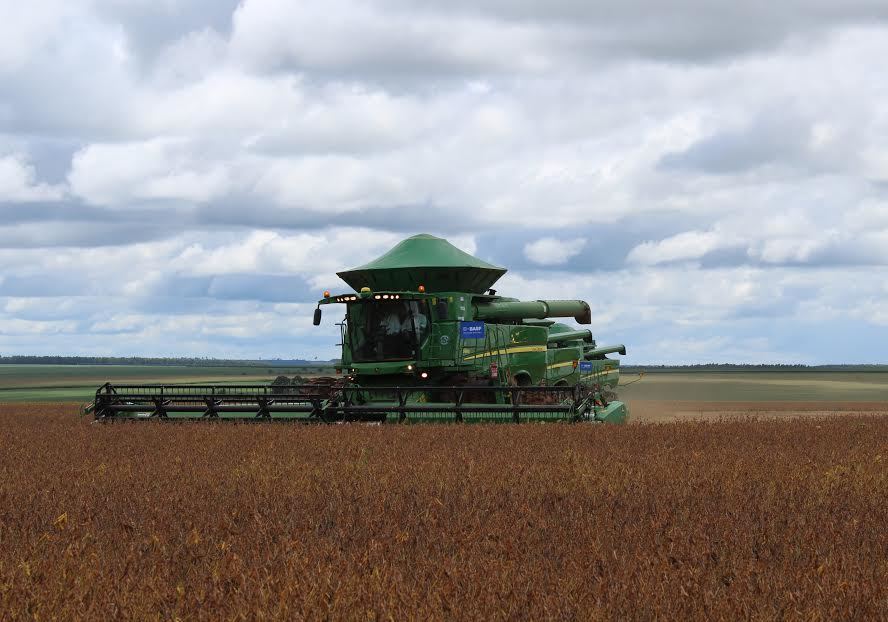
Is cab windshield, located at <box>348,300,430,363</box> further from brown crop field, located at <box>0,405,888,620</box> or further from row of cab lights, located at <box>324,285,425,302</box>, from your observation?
brown crop field, located at <box>0,405,888,620</box>

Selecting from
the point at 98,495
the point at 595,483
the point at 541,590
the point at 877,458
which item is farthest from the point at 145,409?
the point at 541,590

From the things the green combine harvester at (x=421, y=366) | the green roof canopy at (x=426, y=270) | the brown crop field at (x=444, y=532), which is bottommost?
the brown crop field at (x=444, y=532)

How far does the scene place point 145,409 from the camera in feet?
64.5

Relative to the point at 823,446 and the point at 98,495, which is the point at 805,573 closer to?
the point at 98,495

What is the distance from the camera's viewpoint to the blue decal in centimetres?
2081

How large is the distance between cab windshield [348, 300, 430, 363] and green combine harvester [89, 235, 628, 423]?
0.07 feet

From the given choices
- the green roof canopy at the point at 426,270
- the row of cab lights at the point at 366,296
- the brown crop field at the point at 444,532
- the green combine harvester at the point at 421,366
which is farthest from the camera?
the green roof canopy at the point at 426,270

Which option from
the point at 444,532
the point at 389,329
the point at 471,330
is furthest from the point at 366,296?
the point at 444,532

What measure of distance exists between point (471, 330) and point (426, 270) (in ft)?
6.56

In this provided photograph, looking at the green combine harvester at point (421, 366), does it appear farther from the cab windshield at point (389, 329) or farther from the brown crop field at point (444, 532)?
the brown crop field at point (444, 532)

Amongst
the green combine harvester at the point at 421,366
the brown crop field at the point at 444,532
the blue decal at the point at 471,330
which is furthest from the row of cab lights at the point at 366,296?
the brown crop field at the point at 444,532

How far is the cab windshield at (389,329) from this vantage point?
20625 millimetres

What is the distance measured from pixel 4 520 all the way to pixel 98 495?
3.84 feet

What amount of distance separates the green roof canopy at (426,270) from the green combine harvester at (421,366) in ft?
0.09
